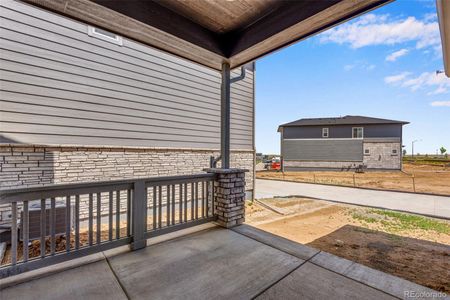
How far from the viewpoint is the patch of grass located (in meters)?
4.77

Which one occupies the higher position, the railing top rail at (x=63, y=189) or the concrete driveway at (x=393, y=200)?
the railing top rail at (x=63, y=189)

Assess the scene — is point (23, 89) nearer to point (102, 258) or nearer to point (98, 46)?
point (98, 46)

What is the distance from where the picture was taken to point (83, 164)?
14.3ft

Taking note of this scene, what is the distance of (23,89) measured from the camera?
3.72m

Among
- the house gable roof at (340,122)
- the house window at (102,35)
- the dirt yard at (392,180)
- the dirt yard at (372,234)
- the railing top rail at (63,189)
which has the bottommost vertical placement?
the dirt yard at (392,180)

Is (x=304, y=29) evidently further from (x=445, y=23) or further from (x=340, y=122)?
(x=340, y=122)

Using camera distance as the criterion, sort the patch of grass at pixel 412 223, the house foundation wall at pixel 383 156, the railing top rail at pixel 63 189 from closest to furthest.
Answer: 1. the railing top rail at pixel 63 189
2. the patch of grass at pixel 412 223
3. the house foundation wall at pixel 383 156

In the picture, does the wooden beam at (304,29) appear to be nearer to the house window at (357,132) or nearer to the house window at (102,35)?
the house window at (102,35)

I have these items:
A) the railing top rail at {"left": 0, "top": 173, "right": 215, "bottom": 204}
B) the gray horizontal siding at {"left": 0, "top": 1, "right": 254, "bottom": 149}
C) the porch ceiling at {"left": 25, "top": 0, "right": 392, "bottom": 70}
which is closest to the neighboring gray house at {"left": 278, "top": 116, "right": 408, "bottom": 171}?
the gray horizontal siding at {"left": 0, "top": 1, "right": 254, "bottom": 149}

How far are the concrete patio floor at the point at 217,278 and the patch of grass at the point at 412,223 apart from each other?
3.90 m

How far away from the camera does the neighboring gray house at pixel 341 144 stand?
1819 centimetres

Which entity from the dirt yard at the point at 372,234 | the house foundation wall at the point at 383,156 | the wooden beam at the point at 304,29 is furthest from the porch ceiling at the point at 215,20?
the house foundation wall at the point at 383,156

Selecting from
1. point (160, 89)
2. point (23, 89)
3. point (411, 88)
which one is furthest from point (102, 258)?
point (411, 88)

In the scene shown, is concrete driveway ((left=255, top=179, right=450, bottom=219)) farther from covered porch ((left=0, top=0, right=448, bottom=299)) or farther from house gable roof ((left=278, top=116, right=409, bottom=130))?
house gable roof ((left=278, top=116, right=409, bottom=130))
